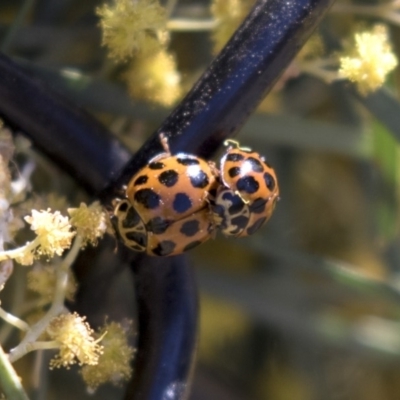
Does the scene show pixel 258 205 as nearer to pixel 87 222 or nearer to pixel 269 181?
pixel 269 181

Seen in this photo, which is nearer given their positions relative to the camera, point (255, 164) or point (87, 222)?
point (87, 222)

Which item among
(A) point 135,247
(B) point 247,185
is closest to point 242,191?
(B) point 247,185

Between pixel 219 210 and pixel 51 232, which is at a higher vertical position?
pixel 219 210

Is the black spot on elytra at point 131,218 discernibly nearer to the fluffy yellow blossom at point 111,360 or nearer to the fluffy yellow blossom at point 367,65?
the fluffy yellow blossom at point 111,360

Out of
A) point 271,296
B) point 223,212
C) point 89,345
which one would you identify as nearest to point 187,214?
point 223,212

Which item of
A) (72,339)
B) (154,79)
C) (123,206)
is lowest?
(72,339)

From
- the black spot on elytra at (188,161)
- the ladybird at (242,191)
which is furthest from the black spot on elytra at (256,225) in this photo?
the black spot on elytra at (188,161)

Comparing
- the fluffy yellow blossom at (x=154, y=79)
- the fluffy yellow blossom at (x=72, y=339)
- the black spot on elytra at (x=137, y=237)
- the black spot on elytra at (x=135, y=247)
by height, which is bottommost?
the fluffy yellow blossom at (x=72, y=339)
